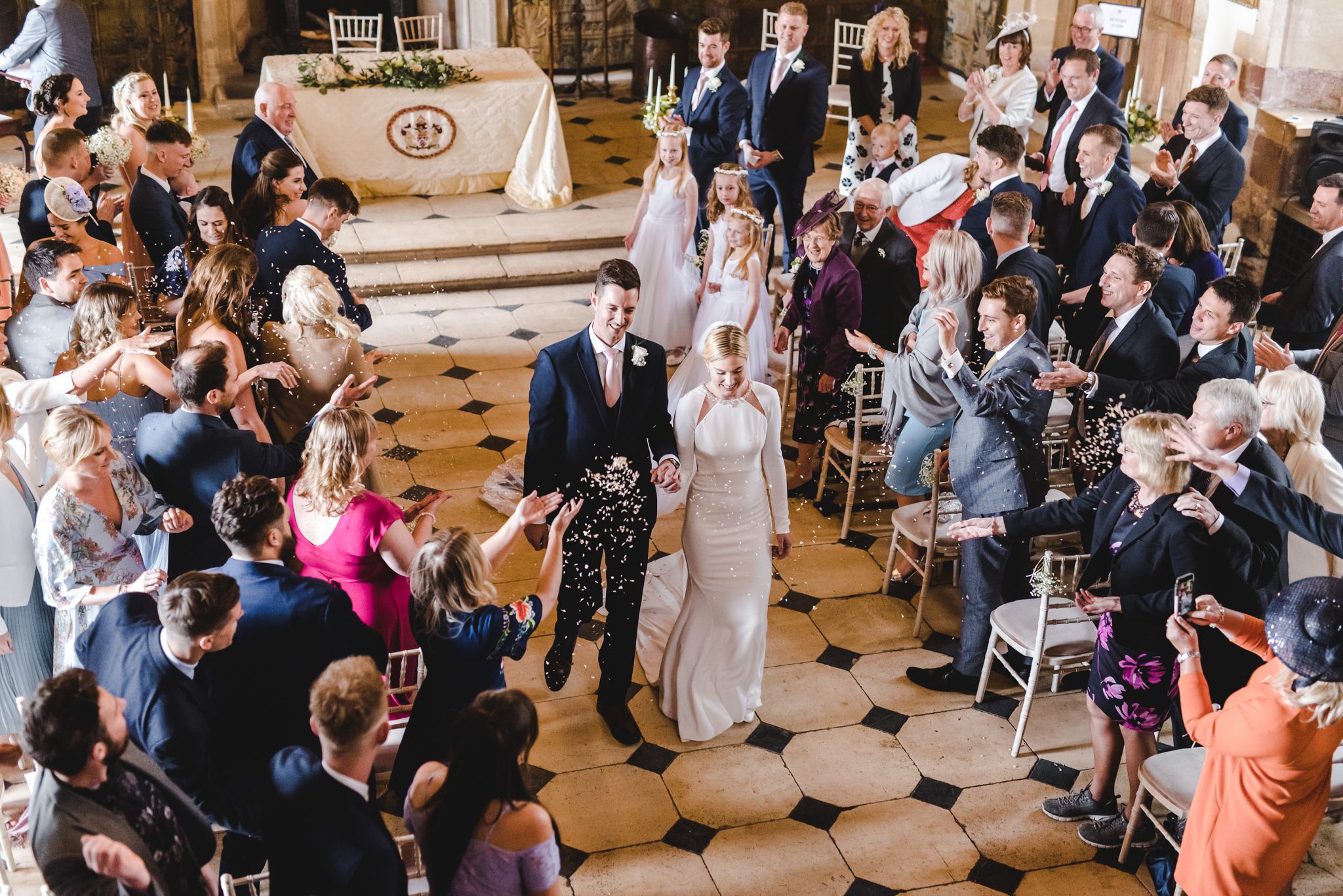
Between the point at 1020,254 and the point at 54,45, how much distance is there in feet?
21.2

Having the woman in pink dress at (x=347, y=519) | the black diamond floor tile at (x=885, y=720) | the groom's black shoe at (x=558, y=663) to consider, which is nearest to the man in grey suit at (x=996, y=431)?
the black diamond floor tile at (x=885, y=720)

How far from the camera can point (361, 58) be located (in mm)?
9617

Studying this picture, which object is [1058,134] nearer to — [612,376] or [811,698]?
[811,698]

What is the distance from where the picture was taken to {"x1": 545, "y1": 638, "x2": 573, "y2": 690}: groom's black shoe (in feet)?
15.2

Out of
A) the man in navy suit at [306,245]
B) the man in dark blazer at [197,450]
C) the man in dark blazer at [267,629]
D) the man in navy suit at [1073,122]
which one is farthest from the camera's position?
the man in navy suit at [1073,122]

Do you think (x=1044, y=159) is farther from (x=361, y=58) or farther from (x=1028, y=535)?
(x=361, y=58)

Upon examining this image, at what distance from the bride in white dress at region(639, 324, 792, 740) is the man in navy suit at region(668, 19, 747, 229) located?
3968mm

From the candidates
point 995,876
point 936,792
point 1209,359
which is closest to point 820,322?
point 1209,359

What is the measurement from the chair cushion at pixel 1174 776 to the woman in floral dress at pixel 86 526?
2.99 metres

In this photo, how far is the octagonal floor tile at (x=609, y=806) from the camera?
4.14 metres

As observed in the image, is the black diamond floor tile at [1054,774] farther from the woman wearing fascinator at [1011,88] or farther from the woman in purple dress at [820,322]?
the woman wearing fascinator at [1011,88]

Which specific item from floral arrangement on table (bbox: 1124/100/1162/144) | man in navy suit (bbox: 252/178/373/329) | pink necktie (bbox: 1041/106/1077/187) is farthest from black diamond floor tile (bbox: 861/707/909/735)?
floral arrangement on table (bbox: 1124/100/1162/144)

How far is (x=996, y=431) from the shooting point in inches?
176

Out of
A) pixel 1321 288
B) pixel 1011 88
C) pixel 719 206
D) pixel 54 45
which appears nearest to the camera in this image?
pixel 1321 288
